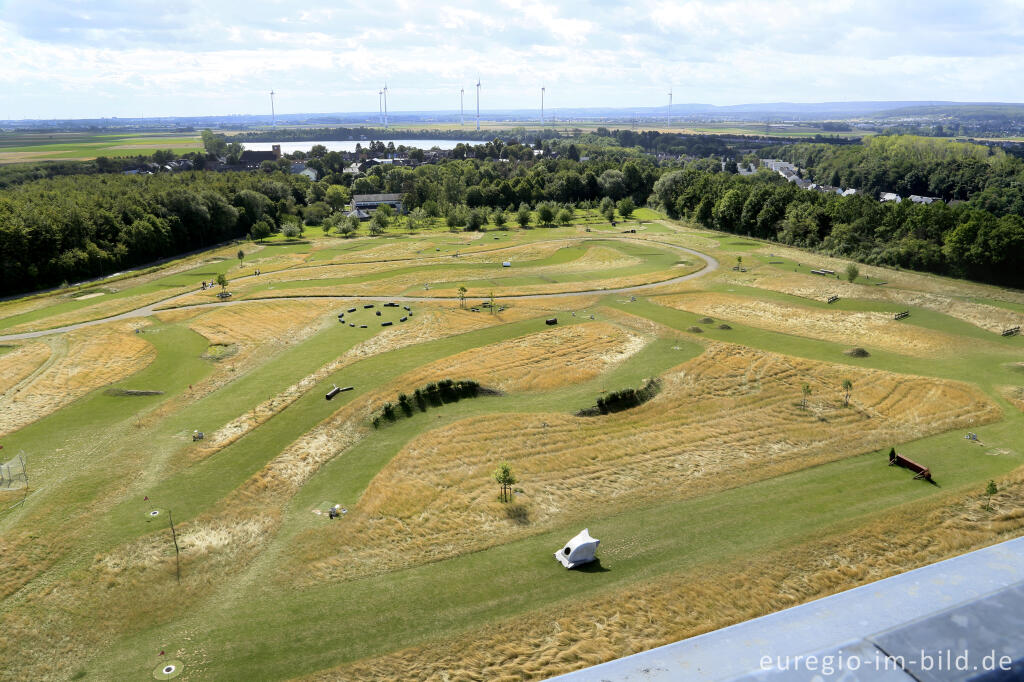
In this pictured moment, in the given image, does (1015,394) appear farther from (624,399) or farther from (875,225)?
(875,225)

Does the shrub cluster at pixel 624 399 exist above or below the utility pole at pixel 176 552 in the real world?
above

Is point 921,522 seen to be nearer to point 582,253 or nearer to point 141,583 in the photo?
point 141,583

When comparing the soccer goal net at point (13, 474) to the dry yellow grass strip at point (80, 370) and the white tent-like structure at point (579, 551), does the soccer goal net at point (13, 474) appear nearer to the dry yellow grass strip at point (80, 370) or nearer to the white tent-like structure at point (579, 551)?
the dry yellow grass strip at point (80, 370)

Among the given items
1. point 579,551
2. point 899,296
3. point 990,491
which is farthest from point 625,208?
point 579,551

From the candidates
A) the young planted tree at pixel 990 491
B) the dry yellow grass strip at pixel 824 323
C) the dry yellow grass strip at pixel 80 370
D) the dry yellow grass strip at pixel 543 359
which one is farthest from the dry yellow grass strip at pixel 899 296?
the dry yellow grass strip at pixel 80 370

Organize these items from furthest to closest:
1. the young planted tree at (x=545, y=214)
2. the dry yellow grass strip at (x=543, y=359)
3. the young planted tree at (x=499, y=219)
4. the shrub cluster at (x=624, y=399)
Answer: the young planted tree at (x=545, y=214), the young planted tree at (x=499, y=219), the dry yellow grass strip at (x=543, y=359), the shrub cluster at (x=624, y=399)

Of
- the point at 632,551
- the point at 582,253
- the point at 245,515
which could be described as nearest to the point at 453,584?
the point at 632,551

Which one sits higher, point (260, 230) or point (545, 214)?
point (545, 214)
